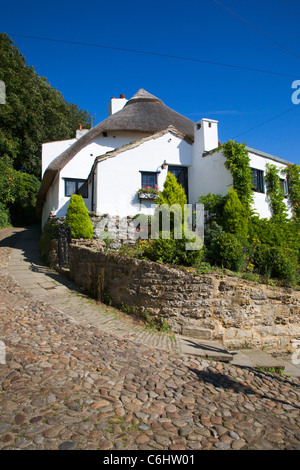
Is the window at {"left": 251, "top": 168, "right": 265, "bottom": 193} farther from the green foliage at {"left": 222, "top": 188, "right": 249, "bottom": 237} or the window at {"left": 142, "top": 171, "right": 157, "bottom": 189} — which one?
the window at {"left": 142, "top": 171, "right": 157, "bottom": 189}

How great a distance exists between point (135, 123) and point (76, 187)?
427 cm

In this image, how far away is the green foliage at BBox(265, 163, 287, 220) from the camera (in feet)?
35.1

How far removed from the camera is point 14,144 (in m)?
22.7

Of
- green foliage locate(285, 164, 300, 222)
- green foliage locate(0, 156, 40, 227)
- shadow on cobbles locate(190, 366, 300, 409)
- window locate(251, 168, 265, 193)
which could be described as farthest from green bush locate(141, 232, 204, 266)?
green foliage locate(0, 156, 40, 227)

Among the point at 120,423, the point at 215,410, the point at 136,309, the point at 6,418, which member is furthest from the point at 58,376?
the point at 136,309

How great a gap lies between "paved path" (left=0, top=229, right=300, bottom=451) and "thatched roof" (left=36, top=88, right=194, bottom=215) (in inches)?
382

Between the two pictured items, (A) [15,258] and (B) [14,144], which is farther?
(B) [14,144]

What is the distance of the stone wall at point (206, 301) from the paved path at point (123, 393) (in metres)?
0.55

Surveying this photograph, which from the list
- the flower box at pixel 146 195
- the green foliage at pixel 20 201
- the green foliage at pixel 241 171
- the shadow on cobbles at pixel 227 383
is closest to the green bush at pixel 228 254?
the shadow on cobbles at pixel 227 383

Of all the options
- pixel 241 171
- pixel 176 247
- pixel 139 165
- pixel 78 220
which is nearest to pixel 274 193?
pixel 241 171

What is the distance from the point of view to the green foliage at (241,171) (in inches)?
387

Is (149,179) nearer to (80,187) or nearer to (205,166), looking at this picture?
(205,166)
